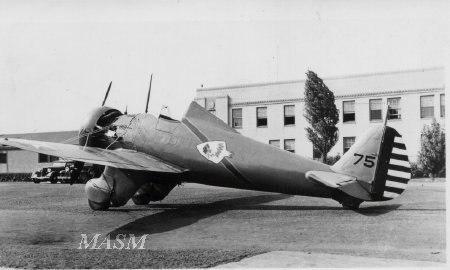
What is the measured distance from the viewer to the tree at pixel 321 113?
85.1 ft

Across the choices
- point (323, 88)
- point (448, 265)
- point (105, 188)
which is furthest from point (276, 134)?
point (448, 265)

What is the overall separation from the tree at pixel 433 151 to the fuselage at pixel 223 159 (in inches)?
586

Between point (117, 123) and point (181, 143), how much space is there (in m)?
1.90

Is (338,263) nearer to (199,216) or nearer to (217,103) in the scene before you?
(199,216)

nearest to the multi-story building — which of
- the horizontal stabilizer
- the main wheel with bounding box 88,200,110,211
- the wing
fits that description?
the horizontal stabilizer

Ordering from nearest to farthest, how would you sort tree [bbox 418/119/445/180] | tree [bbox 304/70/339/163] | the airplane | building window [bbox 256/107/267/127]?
the airplane
tree [bbox 418/119/445/180]
tree [bbox 304/70/339/163]
building window [bbox 256/107/267/127]

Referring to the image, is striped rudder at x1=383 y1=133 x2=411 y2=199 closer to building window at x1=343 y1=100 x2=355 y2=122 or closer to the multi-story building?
the multi-story building

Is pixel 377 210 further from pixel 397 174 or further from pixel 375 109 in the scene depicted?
pixel 375 109

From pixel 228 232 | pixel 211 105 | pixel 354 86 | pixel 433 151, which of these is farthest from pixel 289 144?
pixel 228 232

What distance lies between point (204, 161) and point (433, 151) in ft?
53.7

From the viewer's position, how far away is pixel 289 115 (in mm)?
29031

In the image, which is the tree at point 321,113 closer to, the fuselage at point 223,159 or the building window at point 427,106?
the building window at point 427,106

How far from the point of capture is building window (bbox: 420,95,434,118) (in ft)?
79.7
